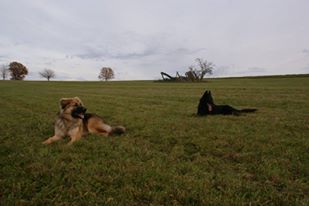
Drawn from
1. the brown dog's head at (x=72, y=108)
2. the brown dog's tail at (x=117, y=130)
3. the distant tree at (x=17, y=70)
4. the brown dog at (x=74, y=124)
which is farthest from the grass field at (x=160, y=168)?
the distant tree at (x=17, y=70)

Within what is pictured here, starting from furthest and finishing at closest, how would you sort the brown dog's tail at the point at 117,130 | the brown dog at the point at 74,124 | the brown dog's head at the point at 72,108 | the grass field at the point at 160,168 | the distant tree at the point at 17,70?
the distant tree at the point at 17,70
the brown dog's tail at the point at 117,130
the brown dog's head at the point at 72,108
the brown dog at the point at 74,124
the grass field at the point at 160,168

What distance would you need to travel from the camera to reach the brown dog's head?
583 centimetres

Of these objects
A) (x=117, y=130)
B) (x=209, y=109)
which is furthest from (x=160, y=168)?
(x=209, y=109)

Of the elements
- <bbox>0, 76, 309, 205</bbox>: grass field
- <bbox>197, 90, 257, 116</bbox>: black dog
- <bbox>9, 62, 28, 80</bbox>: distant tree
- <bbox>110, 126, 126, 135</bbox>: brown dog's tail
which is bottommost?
<bbox>0, 76, 309, 205</bbox>: grass field

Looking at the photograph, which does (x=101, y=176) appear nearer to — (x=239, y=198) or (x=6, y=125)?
(x=239, y=198)

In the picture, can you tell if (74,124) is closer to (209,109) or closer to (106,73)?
(209,109)

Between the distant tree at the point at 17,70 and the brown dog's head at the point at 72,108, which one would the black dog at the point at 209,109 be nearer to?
the brown dog's head at the point at 72,108

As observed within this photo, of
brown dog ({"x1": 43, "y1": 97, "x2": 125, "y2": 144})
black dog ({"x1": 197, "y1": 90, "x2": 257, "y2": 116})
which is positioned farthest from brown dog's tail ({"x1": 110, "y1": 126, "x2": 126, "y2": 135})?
black dog ({"x1": 197, "y1": 90, "x2": 257, "y2": 116})

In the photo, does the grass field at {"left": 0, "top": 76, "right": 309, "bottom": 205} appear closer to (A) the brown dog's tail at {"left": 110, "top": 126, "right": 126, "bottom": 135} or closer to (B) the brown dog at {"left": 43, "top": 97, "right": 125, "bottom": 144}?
(A) the brown dog's tail at {"left": 110, "top": 126, "right": 126, "bottom": 135}

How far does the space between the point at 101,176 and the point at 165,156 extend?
4.36ft

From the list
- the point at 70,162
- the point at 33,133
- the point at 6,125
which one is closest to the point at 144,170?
the point at 70,162

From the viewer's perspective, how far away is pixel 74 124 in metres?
5.79

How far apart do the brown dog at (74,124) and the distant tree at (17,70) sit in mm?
94565

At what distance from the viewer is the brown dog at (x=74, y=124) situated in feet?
18.7
